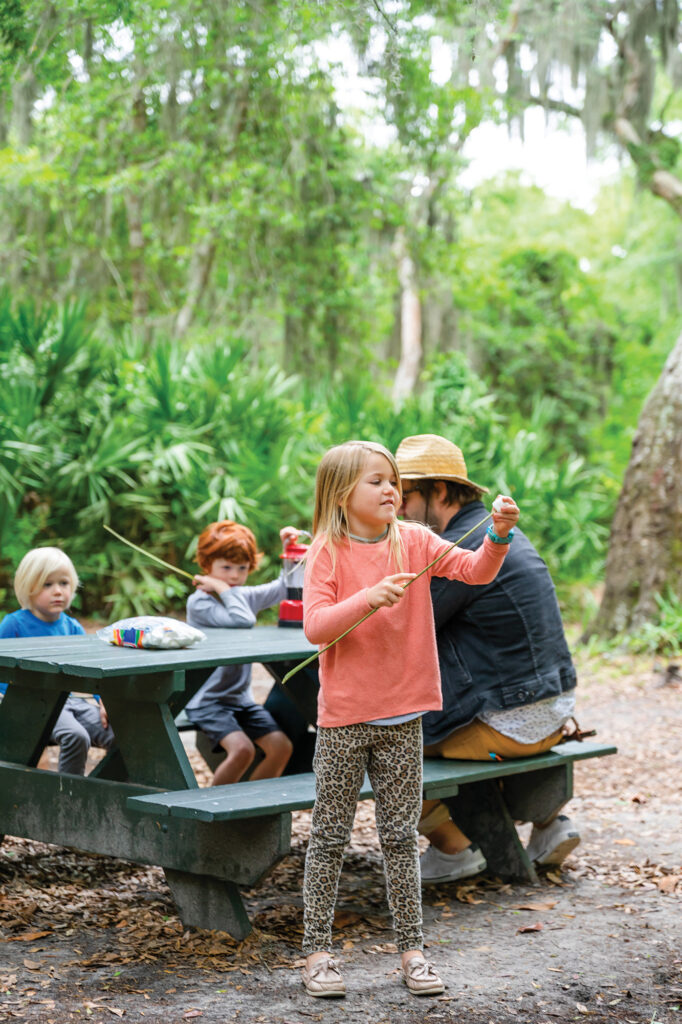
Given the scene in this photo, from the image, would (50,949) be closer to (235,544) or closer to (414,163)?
(235,544)

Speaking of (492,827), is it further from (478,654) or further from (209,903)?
(209,903)

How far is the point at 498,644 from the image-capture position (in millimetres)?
3895

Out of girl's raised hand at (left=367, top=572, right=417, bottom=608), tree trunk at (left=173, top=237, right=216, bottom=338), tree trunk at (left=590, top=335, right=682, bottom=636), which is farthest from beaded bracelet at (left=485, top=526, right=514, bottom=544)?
tree trunk at (left=173, top=237, right=216, bottom=338)

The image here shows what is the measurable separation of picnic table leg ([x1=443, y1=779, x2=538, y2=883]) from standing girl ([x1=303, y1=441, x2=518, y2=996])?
1121 mm

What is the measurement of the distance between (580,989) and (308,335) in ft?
39.6

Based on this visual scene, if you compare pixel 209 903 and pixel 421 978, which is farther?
pixel 209 903

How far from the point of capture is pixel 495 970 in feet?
10.3

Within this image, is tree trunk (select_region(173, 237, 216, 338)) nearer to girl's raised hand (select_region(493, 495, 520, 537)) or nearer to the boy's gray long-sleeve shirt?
the boy's gray long-sleeve shirt

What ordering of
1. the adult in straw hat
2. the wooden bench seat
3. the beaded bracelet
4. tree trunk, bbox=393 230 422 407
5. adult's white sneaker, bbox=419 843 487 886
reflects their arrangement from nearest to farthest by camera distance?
the beaded bracelet, the wooden bench seat, the adult in straw hat, adult's white sneaker, bbox=419 843 487 886, tree trunk, bbox=393 230 422 407

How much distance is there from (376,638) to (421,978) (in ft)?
3.09

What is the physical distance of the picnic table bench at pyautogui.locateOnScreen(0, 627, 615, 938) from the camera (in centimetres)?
319

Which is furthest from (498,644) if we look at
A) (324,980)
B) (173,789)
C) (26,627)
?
(26,627)

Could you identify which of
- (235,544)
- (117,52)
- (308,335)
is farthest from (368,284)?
(235,544)

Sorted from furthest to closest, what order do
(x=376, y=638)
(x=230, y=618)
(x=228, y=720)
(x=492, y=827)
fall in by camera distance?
1. (x=230, y=618)
2. (x=228, y=720)
3. (x=492, y=827)
4. (x=376, y=638)
